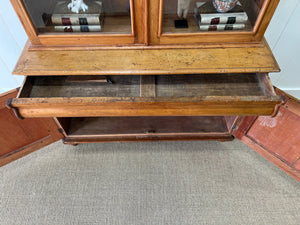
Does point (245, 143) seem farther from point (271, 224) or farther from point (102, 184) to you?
point (102, 184)

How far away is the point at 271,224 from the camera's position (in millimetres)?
1378

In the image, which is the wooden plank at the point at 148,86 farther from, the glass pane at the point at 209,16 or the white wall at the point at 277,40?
the white wall at the point at 277,40

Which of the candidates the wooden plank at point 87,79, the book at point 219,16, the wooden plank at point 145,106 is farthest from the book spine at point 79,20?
the book at point 219,16

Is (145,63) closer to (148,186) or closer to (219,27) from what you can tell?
(219,27)

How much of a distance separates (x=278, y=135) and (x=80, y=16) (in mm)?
1302

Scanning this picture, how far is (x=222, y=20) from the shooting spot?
3.56 ft

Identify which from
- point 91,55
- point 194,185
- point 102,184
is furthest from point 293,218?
point 91,55

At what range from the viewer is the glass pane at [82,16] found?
3.50 feet

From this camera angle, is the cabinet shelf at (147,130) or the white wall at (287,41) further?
the cabinet shelf at (147,130)

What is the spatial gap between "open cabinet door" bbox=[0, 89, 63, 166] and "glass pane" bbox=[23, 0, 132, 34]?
583 mm

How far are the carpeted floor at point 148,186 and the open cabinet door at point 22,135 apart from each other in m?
0.11

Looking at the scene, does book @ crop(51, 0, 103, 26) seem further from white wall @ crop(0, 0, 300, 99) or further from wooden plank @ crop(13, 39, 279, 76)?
white wall @ crop(0, 0, 300, 99)

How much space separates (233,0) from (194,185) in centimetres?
111

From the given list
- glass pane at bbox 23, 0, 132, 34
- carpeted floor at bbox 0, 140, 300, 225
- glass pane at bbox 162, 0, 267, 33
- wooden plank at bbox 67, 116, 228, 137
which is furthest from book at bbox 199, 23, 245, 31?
carpeted floor at bbox 0, 140, 300, 225
